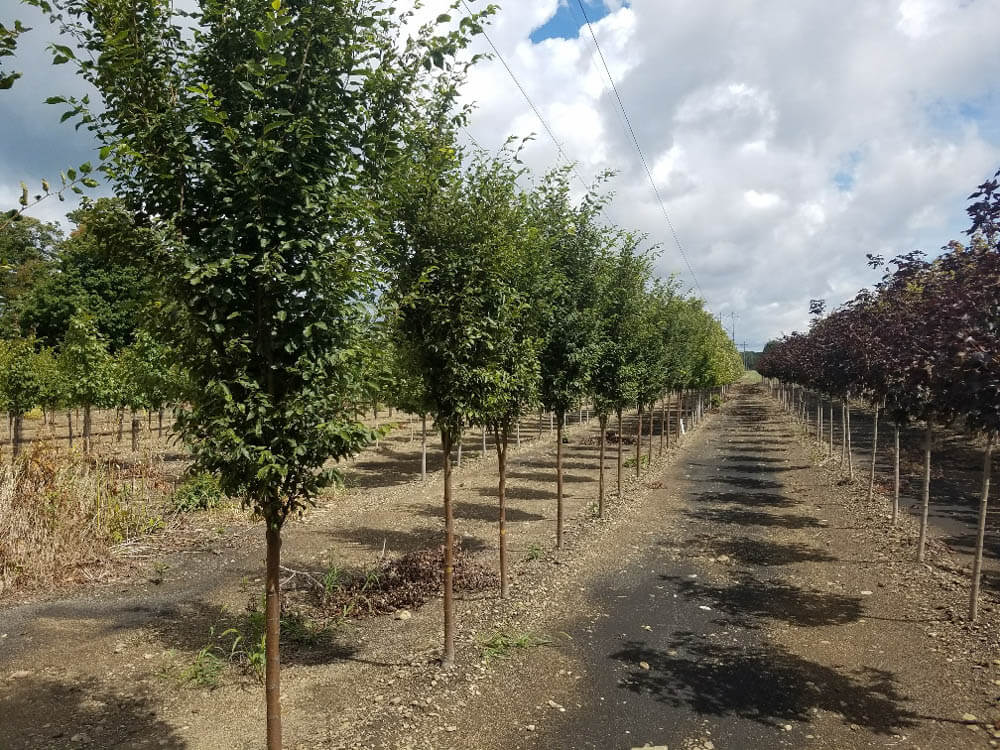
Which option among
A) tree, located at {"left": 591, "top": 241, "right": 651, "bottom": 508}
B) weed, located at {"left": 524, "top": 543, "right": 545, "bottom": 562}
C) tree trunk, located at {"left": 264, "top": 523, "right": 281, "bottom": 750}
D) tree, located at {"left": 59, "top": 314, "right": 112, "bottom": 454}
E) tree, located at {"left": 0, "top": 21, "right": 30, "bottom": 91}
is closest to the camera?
tree, located at {"left": 0, "top": 21, "right": 30, "bottom": 91}

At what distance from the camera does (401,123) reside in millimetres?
4945

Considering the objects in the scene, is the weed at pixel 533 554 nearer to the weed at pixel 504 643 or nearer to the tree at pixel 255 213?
the weed at pixel 504 643

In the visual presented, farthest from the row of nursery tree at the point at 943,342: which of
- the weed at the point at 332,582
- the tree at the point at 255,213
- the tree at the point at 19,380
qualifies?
the tree at the point at 19,380

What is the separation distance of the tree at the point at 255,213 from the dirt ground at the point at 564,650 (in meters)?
2.34

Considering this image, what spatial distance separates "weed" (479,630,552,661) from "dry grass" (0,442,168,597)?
6957 millimetres

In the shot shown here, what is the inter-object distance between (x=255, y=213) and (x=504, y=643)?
19.3 feet

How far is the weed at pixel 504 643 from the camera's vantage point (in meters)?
7.43

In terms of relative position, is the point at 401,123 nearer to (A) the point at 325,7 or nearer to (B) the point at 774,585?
(A) the point at 325,7

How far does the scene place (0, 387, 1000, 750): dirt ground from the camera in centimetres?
584

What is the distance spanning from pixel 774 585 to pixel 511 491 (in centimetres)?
951

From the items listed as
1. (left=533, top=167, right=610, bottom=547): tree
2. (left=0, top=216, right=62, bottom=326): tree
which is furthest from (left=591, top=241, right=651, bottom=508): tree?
(left=0, top=216, right=62, bottom=326): tree

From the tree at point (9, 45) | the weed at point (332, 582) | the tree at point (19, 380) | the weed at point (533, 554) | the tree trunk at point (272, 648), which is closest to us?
the tree at point (9, 45)

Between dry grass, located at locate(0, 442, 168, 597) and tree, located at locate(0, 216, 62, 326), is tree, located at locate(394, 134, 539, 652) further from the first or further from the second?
tree, located at locate(0, 216, 62, 326)

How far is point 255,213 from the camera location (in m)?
4.17
